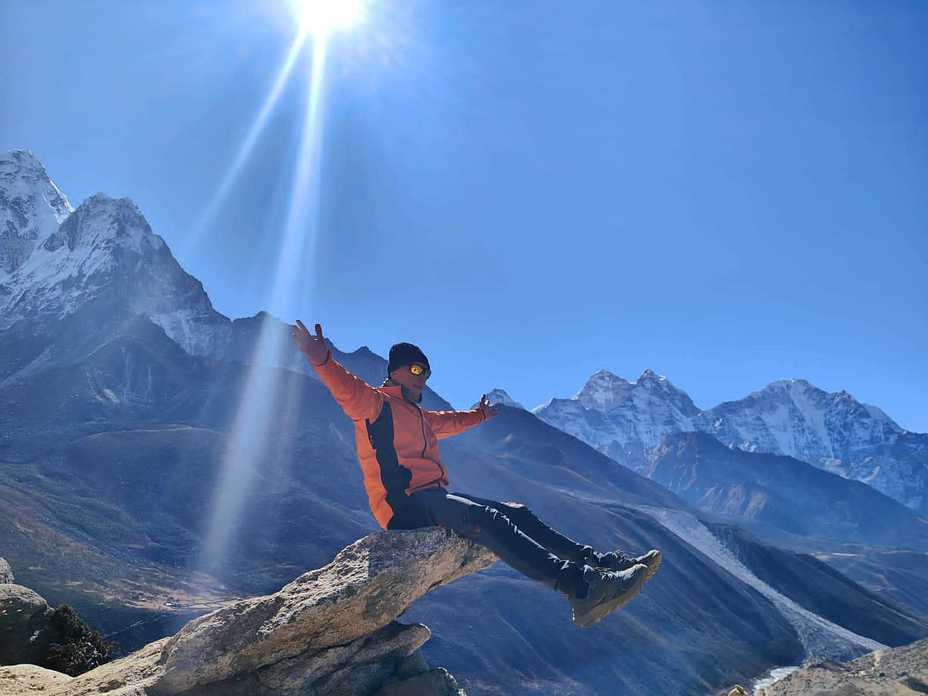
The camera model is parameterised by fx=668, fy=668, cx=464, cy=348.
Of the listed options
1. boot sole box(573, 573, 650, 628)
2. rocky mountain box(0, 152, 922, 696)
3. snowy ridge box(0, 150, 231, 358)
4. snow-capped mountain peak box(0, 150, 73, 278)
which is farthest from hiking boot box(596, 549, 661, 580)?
snow-capped mountain peak box(0, 150, 73, 278)

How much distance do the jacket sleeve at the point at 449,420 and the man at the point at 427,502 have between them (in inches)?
12.2

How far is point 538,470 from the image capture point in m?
128

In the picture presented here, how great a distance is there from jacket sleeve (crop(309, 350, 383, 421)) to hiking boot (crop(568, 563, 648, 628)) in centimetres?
257

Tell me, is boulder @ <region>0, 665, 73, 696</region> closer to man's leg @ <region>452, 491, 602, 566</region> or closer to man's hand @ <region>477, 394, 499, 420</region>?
man's leg @ <region>452, 491, 602, 566</region>

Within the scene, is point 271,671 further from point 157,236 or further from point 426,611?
point 157,236

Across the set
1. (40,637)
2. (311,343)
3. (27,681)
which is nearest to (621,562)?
(311,343)

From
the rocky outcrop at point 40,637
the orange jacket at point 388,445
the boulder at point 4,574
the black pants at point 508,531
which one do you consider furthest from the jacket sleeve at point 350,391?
the boulder at point 4,574

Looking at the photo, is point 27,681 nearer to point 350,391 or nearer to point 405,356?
point 350,391

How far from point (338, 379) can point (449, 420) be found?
1867 mm

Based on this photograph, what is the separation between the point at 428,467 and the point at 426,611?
4218 centimetres

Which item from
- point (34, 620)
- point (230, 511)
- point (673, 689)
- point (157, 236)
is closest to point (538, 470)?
point (230, 511)

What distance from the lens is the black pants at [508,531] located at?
236 inches

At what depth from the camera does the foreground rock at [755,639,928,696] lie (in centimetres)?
2317

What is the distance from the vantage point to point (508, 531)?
6285mm
